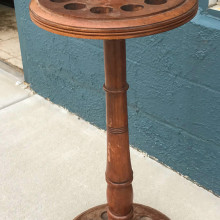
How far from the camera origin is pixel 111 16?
147cm

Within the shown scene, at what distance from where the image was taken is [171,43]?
2.56 m

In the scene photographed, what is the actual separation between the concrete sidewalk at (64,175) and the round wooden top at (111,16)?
1421 millimetres

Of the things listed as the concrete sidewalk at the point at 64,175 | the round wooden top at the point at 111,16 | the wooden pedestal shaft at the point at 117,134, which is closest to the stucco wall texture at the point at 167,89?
the concrete sidewalk at the point at 64,175

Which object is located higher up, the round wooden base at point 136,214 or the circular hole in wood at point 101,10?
the circular hole in wood at point 101,10

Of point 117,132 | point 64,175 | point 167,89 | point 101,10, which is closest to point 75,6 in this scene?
point 101,10

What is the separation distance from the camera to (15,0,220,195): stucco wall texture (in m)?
2.46

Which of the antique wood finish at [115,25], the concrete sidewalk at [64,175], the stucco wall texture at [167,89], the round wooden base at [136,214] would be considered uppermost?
the antique wood finish at [115,25]

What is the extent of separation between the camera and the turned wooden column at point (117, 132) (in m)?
1.80

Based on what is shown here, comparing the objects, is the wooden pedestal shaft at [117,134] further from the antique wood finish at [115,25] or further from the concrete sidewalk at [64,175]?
the concrete sidewalk at [64,175]

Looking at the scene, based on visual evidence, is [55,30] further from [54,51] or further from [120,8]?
[54,51]

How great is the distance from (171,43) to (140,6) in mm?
1028

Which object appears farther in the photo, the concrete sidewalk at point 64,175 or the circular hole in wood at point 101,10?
the concrete sidewalk at point 64,175

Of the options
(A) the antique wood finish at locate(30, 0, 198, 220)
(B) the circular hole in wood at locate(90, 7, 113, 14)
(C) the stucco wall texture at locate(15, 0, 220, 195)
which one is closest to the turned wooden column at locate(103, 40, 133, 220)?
(A) the antique wood finish at locate(30, 0, 198, 220)

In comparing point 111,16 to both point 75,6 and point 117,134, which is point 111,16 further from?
point 117,134
